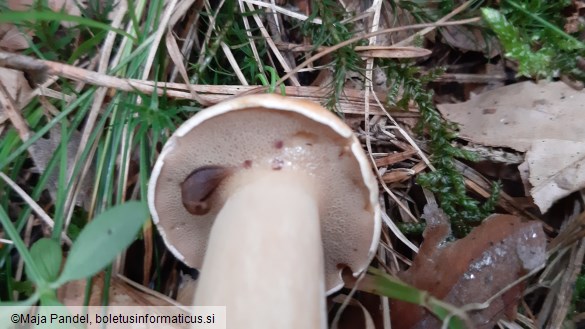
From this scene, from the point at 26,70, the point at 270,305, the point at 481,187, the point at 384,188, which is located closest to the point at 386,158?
the point at 384,188

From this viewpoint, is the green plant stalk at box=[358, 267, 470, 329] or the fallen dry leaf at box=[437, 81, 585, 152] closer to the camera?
the green plant stalk at box=[358, 267, 470, 329]

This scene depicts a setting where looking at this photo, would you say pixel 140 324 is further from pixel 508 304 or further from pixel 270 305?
pixel 508 304

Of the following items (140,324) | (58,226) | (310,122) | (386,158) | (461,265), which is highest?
(310,122)

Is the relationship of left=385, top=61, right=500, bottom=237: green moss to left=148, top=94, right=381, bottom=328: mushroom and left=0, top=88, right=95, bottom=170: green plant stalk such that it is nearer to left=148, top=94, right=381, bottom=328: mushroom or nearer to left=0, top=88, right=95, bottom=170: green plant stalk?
left=148, top=94, right=381, bottom=328: mushroom

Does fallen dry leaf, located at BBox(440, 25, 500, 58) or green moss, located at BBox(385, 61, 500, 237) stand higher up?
fallen dry leaf, located at BBox(440, 25, 500, 58)

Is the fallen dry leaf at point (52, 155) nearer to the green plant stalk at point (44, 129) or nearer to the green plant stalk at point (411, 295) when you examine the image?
the green plant stalk at point (44, 129)

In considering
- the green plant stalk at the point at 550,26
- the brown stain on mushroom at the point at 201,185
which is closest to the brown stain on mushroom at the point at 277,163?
the brown stain on mushroom at the point at 201,185

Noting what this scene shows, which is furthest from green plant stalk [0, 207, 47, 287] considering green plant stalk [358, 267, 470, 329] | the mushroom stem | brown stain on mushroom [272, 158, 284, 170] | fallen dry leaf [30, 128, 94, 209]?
green plant stalk [358, 267, 470, 329]
